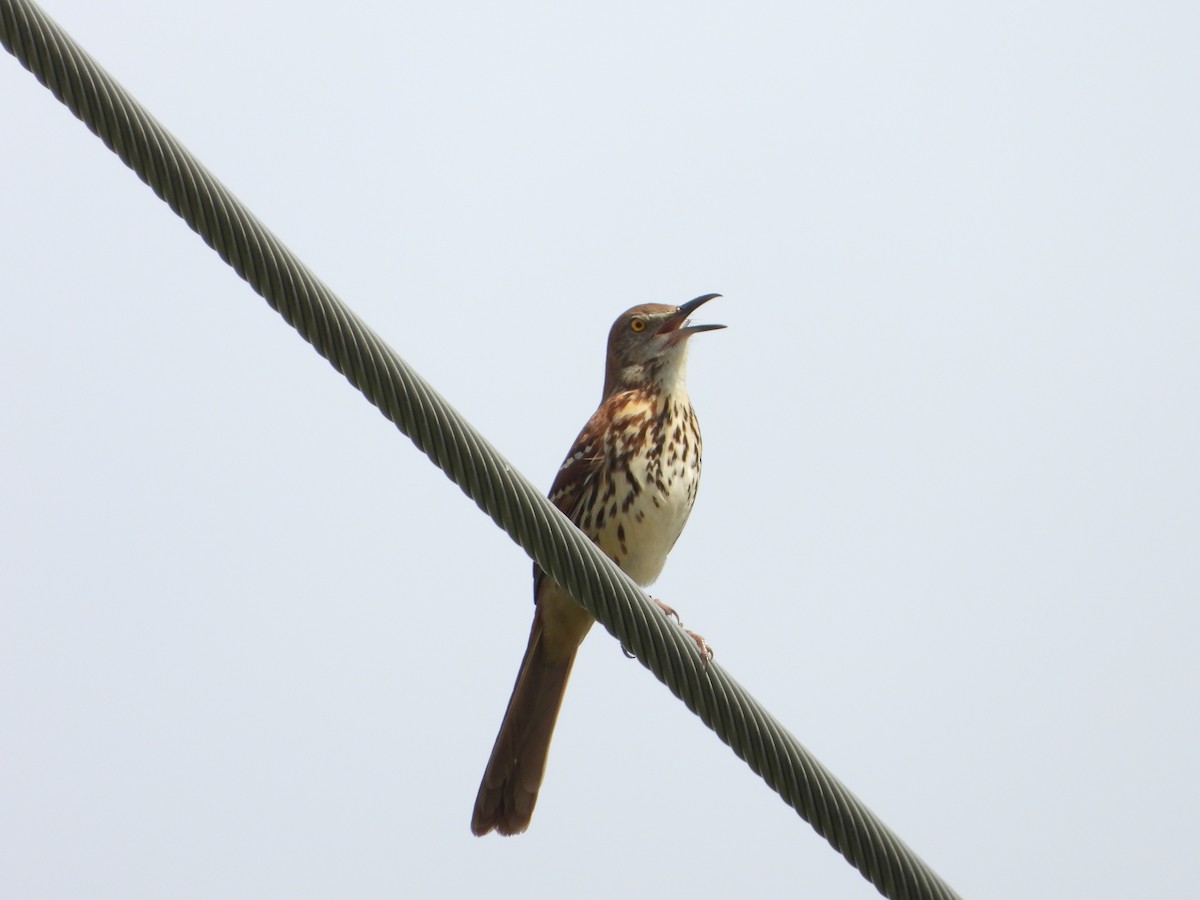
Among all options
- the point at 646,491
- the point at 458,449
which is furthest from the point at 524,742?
the point at 458,449

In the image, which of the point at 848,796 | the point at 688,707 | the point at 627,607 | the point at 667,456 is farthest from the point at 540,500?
the point at 667,456

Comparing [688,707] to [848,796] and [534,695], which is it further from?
[534,695]

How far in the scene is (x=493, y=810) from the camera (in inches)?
252

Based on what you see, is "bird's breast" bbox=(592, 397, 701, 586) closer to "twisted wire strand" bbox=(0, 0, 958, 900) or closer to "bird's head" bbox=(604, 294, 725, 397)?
"bird's head" bbox=(604, 294, 725, 397)

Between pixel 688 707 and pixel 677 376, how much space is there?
3102 mm

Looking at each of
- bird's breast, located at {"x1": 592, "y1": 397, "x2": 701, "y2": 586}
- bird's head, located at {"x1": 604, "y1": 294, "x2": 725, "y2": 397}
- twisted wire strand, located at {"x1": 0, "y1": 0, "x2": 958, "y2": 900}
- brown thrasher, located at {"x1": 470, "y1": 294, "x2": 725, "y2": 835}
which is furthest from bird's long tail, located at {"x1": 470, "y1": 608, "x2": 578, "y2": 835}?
twisted wire strand, located at {"x1": 0, "y1": 0, "x2": 958, "y2": 900}

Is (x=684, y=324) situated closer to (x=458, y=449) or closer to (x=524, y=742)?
(x=524, y=742)

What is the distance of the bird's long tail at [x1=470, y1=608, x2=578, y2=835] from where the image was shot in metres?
6.40

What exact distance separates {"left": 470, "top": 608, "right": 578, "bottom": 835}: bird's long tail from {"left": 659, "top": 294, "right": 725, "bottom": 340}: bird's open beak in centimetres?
143

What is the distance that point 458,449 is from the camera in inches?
143

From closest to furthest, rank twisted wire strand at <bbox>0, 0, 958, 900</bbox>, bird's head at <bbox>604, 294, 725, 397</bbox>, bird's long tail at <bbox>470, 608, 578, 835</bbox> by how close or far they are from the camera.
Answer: twisted wire strand at <bbox>0, 0, 958, 900</bbox>
bird's long tail at <bbox>470, 608, 578, 835</bbox>
bird's head at <bbox>604, 294, 725, 397</bbox>

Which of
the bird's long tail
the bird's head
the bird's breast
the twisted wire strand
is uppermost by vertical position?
the bird's head

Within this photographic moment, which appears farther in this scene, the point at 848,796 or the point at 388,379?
the point at 848,796

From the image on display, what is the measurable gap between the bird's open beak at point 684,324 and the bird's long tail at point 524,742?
4.68ft
